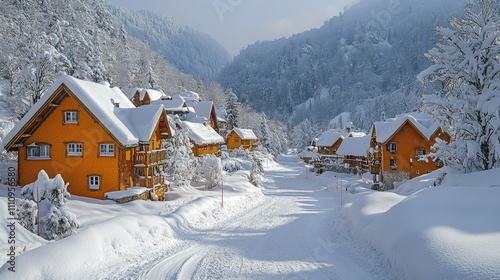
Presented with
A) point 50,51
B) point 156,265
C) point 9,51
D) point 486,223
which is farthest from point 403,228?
point 9,51

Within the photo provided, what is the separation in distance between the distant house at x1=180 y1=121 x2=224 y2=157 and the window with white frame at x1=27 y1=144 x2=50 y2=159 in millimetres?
19831

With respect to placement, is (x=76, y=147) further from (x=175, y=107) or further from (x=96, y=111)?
(x=175, y=107)

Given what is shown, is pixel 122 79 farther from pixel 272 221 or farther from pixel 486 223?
pixel 486 223

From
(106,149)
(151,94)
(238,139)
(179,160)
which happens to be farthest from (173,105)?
(106,149)

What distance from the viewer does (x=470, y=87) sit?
1925 cm

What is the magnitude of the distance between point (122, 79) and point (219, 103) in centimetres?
4570

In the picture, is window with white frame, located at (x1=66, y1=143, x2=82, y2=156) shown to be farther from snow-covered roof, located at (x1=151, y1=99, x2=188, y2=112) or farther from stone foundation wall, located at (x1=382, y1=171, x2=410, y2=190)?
stone foundation wall, located at (x1=382, y1=171, x2=410, y2=190)

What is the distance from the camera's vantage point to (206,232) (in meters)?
18.1

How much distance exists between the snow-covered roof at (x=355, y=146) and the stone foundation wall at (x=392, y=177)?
585 inches

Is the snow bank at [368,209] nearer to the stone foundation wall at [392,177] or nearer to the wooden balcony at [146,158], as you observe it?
the wooden balcony at [146,158]

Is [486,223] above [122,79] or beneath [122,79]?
beneath

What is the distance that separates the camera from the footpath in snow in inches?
429

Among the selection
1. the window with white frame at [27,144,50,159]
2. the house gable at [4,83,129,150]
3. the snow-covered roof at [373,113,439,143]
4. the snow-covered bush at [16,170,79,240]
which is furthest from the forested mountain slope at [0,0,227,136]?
the snow-covered roof at [373,113,439,143]

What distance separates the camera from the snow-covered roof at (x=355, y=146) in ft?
202
